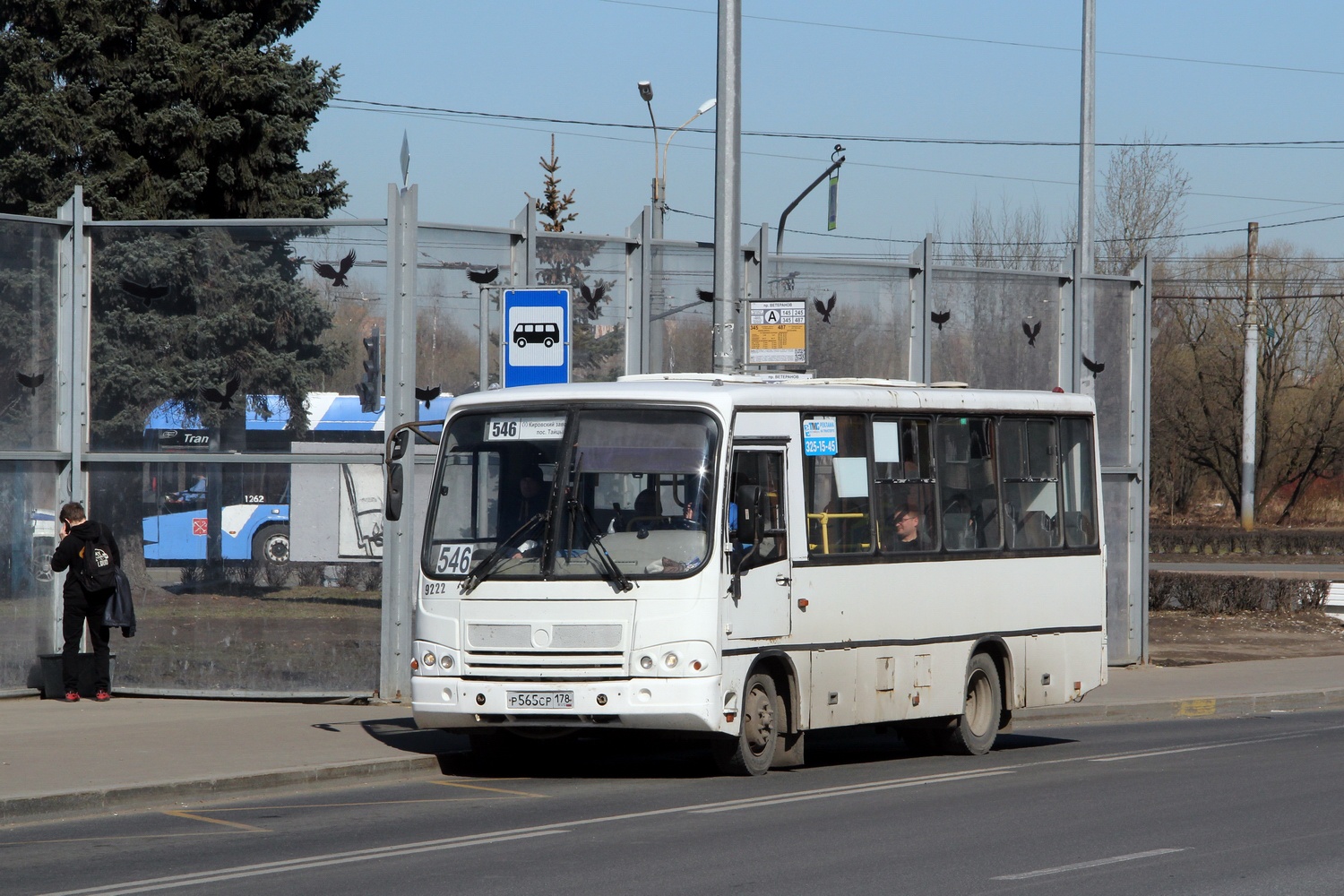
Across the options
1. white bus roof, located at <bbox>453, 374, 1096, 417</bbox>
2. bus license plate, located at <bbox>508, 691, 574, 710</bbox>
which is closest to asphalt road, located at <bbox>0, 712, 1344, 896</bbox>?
bus license plate, located at <bbox>508, 691, 574, 710</bbox>

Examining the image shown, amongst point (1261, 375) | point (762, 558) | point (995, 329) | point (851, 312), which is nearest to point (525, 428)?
point (762, 558)

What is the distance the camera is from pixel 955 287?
2056 cm

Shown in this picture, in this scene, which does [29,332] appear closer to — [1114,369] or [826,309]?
[826,309]

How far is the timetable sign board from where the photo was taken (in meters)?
15.7

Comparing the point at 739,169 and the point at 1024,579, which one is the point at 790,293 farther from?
the point at 1024,579

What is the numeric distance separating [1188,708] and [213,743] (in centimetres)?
1033

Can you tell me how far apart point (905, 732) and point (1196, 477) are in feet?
191

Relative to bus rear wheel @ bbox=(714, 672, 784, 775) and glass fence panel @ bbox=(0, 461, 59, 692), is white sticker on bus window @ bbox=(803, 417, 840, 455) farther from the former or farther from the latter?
glass fence panel @ bbox=(0, 461, 59, 692)

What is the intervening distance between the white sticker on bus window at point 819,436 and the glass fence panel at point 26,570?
297 inches

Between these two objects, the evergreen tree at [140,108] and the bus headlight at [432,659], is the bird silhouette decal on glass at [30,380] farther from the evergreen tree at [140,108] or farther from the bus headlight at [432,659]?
the evergreen tree at [140,108]

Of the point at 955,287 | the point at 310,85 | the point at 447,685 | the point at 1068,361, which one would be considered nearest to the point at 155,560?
the point at 447,685

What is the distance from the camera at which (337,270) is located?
52.2 feet

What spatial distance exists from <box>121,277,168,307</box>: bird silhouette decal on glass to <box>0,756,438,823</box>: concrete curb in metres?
5.89

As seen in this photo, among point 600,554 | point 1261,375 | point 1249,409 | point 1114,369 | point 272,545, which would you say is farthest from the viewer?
point 1261,375
